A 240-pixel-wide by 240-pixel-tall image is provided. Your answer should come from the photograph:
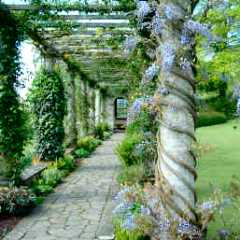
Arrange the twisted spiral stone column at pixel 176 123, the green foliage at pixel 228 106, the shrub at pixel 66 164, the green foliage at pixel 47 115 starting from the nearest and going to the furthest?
the twisted spiral stone column at pixel 176 123
the green foliage at pixel 228 106
the shrub at pixel 66 164
the green foliage at pixel 47 115

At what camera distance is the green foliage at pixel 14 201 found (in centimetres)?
762

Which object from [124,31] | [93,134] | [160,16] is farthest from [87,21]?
[93,134]

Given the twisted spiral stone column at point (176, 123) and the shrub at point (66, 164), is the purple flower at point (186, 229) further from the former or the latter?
the shrub at point (66, 164)

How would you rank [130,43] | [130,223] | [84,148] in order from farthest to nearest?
1. [84,148]
2. [130,43]
3. [130,223]

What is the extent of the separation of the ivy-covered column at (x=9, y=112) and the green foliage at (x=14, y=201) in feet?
2.68

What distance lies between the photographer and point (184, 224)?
3951mm

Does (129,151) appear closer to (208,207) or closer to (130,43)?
(130,43)

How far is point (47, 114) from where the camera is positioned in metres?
13.6

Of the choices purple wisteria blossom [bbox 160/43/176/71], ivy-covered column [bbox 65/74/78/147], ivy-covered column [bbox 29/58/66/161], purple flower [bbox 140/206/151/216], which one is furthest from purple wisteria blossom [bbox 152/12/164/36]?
ivy-covered column [bbox 65/74/78/147]

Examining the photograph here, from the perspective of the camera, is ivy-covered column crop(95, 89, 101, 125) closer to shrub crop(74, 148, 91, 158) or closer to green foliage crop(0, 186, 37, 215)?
shrub crop(74, 148, 91, 158)

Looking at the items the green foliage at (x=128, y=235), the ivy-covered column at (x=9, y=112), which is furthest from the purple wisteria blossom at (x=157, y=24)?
the ivy-covered column at (x=9, y=112)

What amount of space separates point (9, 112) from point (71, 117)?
859 centimetres

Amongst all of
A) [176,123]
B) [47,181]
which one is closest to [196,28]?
[176,123]

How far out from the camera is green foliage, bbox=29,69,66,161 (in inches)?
532
